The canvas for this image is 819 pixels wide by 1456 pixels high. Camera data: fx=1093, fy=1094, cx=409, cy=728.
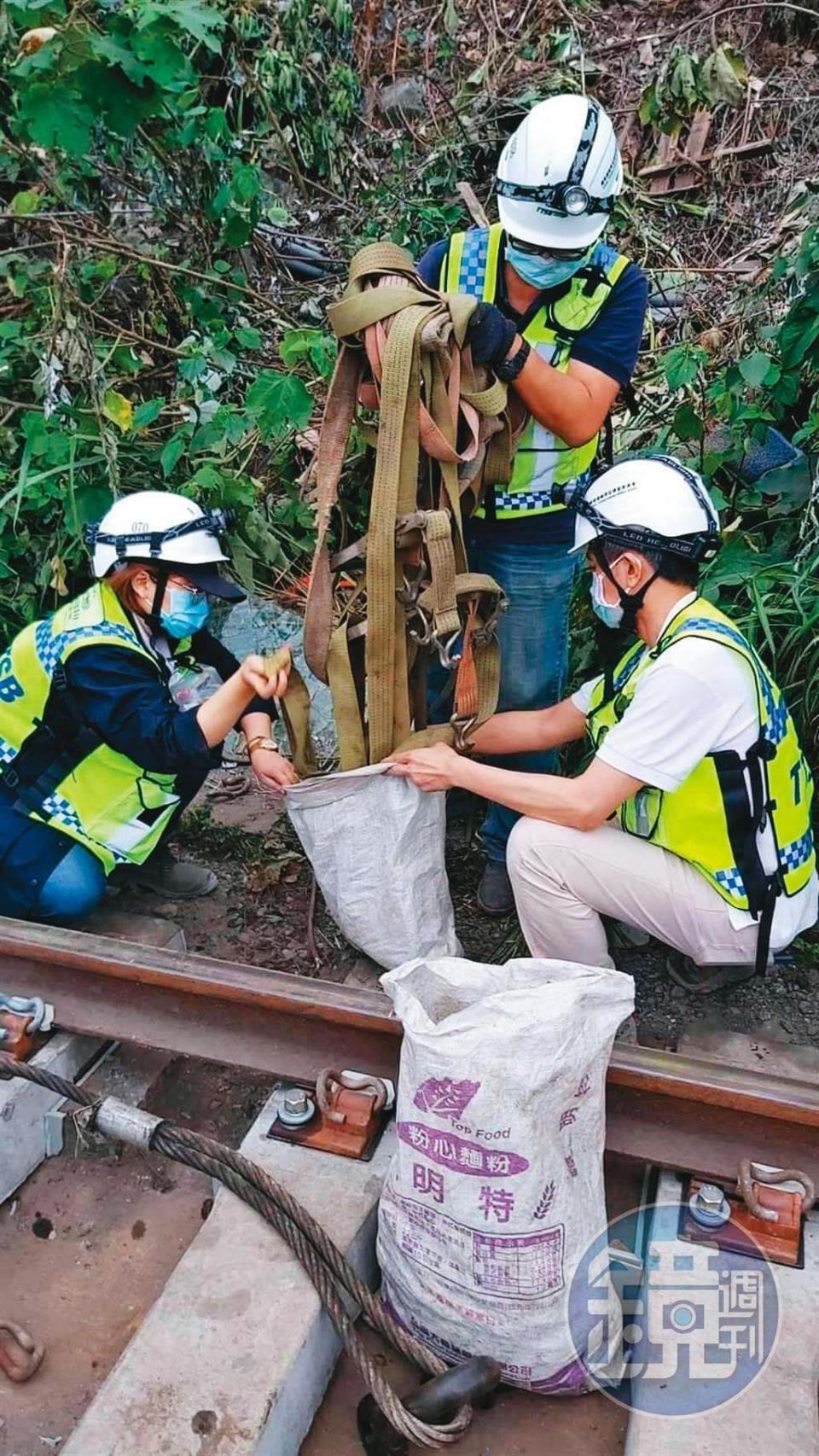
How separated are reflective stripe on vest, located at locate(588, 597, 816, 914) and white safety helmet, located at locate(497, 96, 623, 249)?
104cm

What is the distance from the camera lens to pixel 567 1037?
1931 mm

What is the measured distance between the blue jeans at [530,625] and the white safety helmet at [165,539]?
2.54ft

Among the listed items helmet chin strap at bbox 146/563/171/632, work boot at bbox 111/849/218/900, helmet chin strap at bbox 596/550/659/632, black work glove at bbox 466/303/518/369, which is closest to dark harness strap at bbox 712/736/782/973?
helmet chin strap at bbox 596/550/659/632

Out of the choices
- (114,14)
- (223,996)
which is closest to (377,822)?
(223,996)

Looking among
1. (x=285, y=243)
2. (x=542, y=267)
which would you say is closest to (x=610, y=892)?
(x=542, y=267)

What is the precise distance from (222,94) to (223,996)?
590 centimetres

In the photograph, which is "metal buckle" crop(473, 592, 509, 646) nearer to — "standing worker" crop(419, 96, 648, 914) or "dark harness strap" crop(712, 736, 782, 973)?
"standing worker" crop(419, 96, 648, 914)

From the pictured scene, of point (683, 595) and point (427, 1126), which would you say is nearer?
point (427, 1126)

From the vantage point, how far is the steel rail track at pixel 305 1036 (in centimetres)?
244

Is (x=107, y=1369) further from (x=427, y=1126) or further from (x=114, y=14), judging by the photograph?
(x=114, y=14)

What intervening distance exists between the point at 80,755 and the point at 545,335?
5.90 ft

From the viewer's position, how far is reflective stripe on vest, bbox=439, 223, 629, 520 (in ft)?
9.77

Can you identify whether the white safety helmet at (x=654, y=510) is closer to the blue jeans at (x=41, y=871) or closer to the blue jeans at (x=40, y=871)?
the blue jeans at (x=41, y=871)

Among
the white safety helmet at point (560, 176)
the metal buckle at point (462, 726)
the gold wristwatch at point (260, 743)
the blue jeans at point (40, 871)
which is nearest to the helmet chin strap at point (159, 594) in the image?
the gold wristwatch at point (260, 743)
